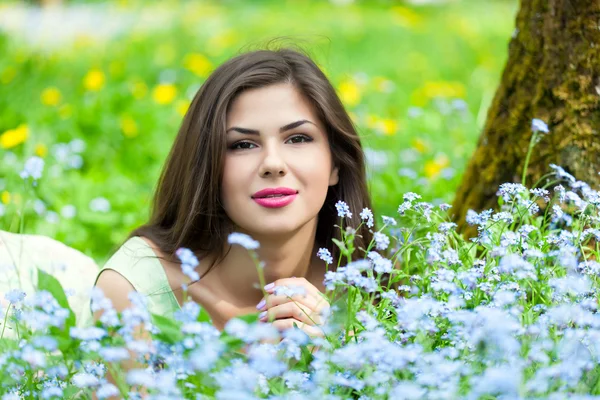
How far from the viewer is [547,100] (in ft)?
9.53

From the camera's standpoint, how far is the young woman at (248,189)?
2.47m

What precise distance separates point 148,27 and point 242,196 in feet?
21.3

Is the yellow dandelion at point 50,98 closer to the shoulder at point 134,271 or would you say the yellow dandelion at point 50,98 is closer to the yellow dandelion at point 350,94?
the yellow dandelion at point 350,94

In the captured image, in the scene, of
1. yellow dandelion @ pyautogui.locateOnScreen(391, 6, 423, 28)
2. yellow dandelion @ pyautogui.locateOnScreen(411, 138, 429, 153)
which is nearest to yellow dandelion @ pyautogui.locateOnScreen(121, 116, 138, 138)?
yellow dandelion @ pyautogui.locateOnScreen(411, 138, 429, 153)

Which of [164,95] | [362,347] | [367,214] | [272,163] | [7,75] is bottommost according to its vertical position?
[362,347]

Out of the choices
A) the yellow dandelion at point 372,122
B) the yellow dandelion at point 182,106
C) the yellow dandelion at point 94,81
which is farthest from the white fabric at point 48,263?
the yellow dandelion at point 94,81

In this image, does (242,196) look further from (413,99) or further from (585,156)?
(413,99)

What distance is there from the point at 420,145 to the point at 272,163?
2098mm

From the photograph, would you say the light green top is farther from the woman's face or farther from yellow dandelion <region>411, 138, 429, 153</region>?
yellow dandelion <region>411, 138, 429, 153</region>

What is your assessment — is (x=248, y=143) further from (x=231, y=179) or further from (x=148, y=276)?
(x=148, y=276)

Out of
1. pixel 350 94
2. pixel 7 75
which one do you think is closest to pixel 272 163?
pixel 350 94

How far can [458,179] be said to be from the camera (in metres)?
4.03

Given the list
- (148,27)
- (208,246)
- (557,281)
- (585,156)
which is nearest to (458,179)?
(585,156)

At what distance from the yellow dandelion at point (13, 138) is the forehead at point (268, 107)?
87.0 inches
